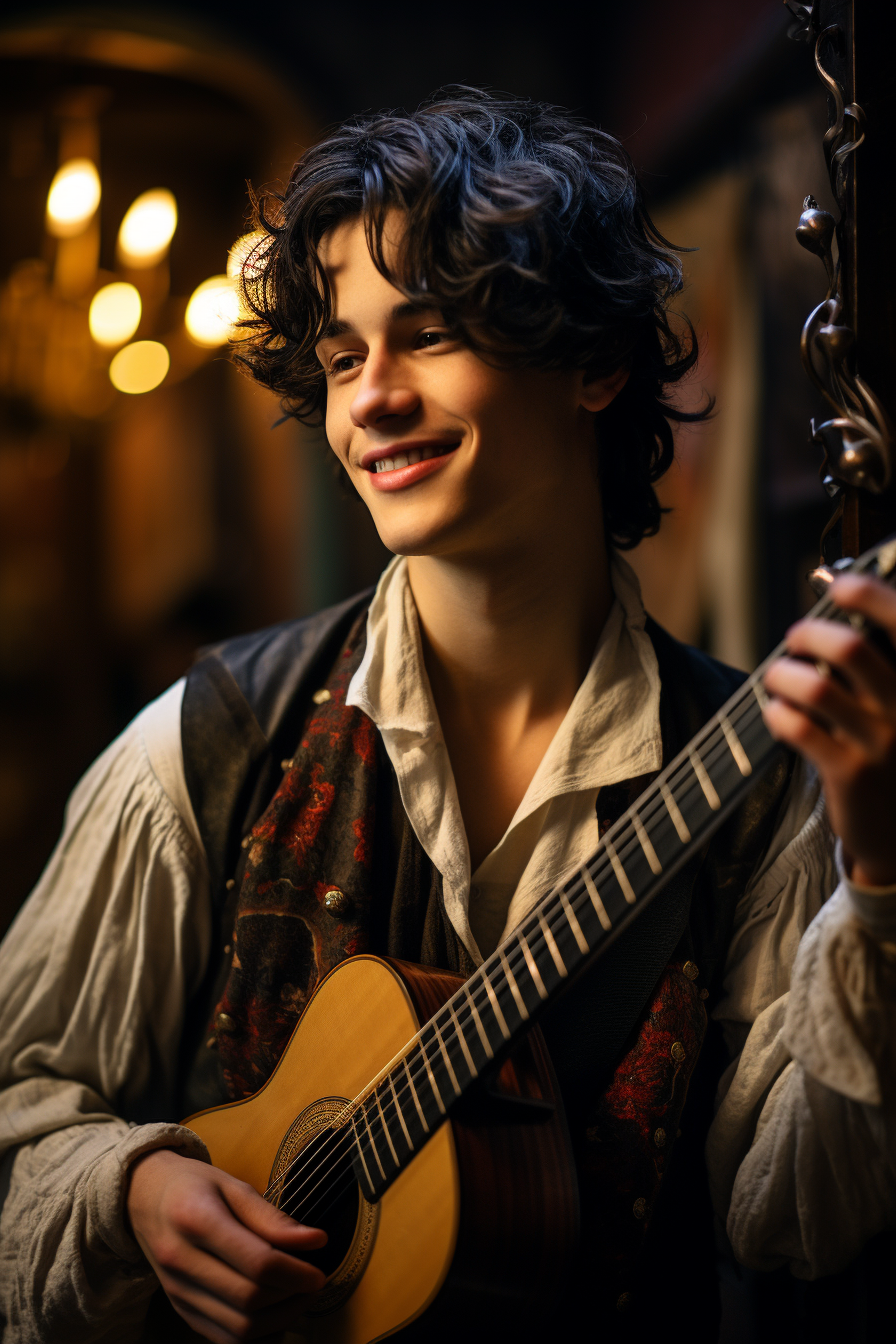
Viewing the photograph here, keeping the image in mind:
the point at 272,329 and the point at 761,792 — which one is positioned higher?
the point at 272,329

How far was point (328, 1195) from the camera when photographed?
2.95ft

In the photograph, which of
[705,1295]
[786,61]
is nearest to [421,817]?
[705,1295]

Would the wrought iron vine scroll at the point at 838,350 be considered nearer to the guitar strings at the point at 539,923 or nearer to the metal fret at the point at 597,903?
the guitar strings at the point at 539,923

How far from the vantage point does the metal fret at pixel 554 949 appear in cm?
77

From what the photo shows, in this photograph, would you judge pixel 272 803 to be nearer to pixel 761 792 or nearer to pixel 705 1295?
pixel 761 792

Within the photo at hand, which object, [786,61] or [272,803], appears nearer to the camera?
[272,803]

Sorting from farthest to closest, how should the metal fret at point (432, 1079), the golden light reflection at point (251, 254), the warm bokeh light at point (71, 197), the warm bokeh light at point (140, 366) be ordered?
the warm bokeh light at point (140, 366) → the warm bokeh light at point (71, 197) → the golden light reflection at point (251, 254) → the metal fret at point (432, 1079)

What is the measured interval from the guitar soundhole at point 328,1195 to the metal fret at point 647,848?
389 mm

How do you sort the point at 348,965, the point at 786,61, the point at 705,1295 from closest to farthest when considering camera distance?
the point at 348,965, the point at 705,1295, the point at 786,61

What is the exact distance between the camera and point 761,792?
1014 mm

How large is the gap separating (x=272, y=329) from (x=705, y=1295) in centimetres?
116

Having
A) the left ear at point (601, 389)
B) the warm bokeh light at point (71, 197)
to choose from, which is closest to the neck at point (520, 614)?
the left ear at point (601, 389)

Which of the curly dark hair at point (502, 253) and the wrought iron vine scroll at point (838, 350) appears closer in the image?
the wrought iron vine scroll at point (838, 350)

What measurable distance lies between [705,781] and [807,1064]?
231 millimetres
